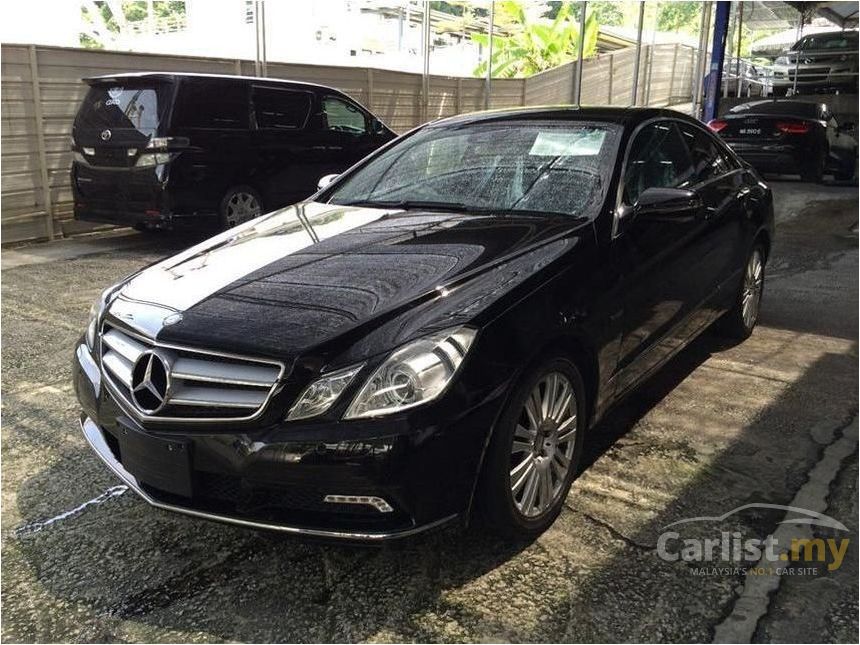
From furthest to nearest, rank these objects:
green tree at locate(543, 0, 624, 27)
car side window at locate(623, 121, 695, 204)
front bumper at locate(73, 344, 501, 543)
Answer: green tree at locate(543, 0, 624, 27) → car side window at locate(623, 121, 695, 204) → front bumper at locate(73, 344, 501, 543)

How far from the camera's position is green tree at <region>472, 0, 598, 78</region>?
2272 cm

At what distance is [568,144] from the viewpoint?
138 inches

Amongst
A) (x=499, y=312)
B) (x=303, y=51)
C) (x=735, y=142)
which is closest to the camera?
(x=499, y=312)

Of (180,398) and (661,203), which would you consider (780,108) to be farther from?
(180,398)

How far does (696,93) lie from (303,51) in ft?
41.6

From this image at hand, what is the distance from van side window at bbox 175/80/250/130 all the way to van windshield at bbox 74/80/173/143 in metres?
0.18

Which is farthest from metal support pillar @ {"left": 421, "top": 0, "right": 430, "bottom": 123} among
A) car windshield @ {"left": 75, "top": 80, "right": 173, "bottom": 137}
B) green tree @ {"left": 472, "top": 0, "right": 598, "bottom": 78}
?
green tree @ {"left": 472, "top": 0, "right": 598, "bottom": 78}

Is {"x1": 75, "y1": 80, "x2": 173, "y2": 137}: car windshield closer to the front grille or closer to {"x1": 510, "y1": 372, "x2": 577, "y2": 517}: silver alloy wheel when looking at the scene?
the front grille

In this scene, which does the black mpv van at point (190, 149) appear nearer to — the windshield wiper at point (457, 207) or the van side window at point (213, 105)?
the van side window at point (213, 105)

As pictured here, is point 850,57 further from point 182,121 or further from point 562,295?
point 562,295

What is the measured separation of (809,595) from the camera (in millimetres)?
2438

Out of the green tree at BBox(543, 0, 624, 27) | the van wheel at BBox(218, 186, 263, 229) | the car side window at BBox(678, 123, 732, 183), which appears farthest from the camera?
the green tree at BBox(543, 0, 624, 27)

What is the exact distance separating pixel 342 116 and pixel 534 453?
726cm

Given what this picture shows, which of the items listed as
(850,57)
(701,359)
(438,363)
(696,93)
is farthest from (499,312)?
(850,57)
